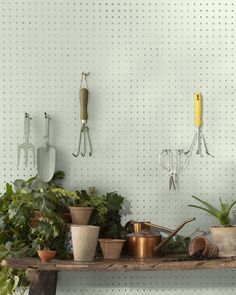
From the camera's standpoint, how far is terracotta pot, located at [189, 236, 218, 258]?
92.7 inches

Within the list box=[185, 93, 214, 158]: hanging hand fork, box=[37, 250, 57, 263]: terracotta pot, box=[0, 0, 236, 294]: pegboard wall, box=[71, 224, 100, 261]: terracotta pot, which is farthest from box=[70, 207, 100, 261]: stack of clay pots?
box=[185, 93, 214, 158]: hanging hand fork

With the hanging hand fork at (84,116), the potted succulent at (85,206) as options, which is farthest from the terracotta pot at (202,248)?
the hanging hand fork at (84,116)

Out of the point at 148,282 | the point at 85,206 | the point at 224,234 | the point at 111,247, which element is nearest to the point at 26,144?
the point at 85,206

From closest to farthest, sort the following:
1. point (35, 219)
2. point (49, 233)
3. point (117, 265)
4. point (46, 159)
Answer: point (117, 265) < point (49, 233) < point (35, 219) < point (46, 159)

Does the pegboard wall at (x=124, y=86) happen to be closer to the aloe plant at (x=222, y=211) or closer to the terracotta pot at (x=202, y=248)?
the aloe plant at (x=222, y=211)

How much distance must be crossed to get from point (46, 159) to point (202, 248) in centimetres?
79

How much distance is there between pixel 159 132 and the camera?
267 centimetres

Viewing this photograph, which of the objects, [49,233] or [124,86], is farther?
[124,86]

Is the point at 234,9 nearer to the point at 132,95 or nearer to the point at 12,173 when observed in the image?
the point at 132,95

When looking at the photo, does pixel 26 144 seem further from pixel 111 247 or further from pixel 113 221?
pixel 111 247

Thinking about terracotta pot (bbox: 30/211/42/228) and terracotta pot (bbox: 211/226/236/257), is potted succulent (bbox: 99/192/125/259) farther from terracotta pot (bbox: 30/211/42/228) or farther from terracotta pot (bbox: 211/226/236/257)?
terracotta pot (bbox: 211/226/236/257)

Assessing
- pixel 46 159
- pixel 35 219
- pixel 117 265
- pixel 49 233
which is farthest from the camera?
pixel 46 159

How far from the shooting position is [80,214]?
2.43m

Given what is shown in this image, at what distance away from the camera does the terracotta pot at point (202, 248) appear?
2.35 meters
